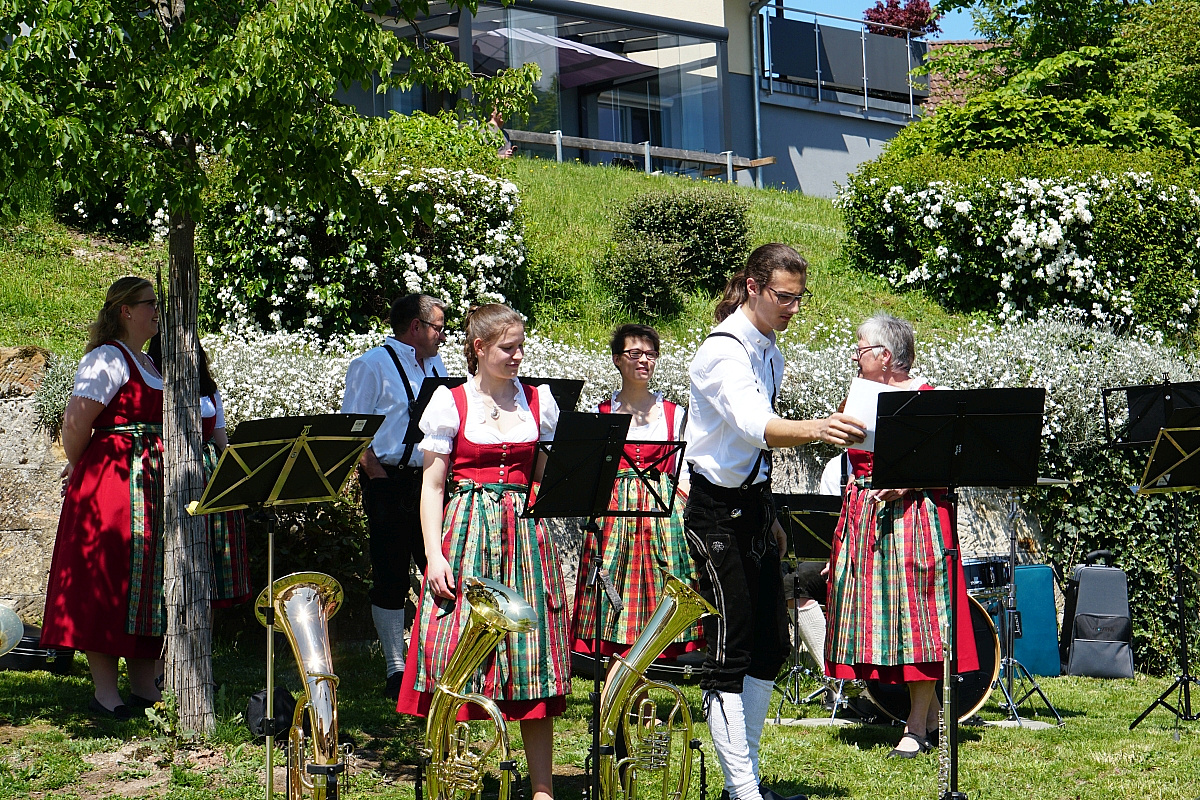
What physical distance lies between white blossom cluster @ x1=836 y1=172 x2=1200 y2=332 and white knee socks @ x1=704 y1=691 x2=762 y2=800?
9150 millimetres

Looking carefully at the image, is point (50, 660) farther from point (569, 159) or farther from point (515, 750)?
point (569, 159)

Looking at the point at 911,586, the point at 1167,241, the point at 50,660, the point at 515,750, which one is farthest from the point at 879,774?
the point at 1167,241

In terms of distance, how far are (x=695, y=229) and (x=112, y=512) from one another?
8549mm

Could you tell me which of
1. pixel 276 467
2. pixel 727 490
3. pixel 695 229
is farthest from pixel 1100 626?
pixel 695 229

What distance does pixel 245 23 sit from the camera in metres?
4.39

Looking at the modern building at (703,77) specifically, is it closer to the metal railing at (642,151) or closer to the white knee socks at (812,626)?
the metal railing at (642,151)

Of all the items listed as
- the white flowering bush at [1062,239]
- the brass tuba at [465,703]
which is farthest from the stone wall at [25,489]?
the white flowering bush at [1062,239]

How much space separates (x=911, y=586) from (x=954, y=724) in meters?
1.40

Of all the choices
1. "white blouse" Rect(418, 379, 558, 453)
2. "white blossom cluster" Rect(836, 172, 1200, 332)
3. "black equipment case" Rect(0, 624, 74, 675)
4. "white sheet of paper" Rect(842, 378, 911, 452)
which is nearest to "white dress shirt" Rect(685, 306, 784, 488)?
"white sheet of paper" Rect(842, 378, 911, 452)

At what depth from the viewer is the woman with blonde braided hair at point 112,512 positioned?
5418mm

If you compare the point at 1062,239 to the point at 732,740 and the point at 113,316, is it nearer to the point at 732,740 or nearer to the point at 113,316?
the point at 732,740

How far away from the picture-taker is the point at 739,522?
4.36 metres

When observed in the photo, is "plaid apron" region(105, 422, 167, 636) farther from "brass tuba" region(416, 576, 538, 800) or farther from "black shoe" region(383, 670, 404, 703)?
"brass tuba" region(416, 576, 538, 800)

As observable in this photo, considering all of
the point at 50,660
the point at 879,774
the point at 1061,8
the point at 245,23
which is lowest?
Answer: the point at 879,774
